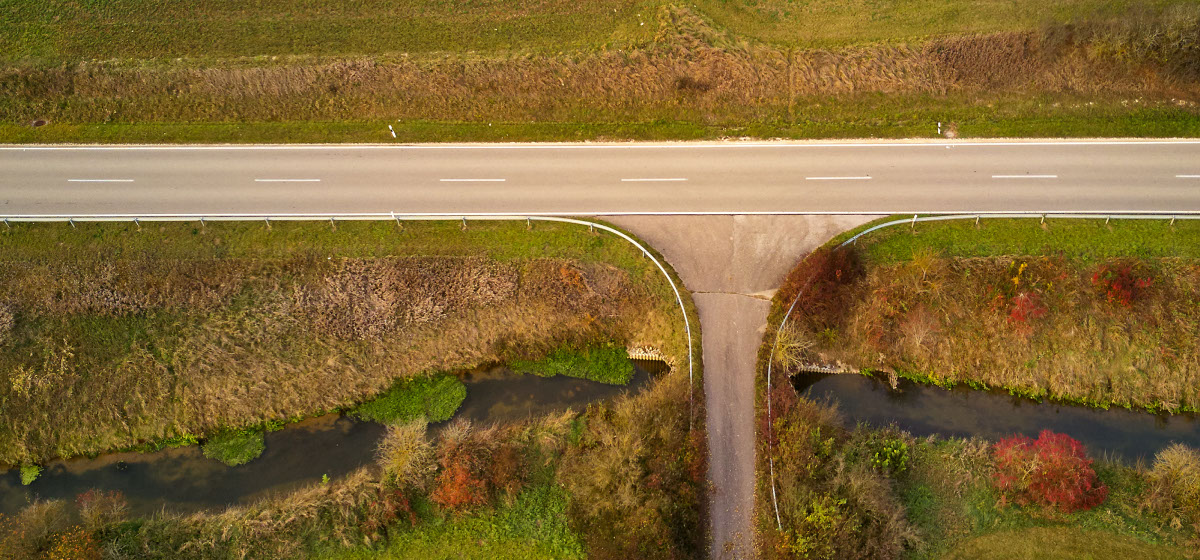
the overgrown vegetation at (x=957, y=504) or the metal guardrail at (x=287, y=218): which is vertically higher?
the metal guardrail at (x=287, y=218)

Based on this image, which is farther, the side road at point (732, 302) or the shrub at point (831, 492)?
the side road at point (732, 302)

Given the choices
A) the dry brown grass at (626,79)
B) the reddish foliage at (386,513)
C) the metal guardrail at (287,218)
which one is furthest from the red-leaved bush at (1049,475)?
the reddish foliage at (386,513)

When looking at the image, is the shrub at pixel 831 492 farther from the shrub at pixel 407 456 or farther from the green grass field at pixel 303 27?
the green grass field at pixel 303 27

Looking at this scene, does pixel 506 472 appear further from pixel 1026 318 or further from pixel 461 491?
pixel 1026 318

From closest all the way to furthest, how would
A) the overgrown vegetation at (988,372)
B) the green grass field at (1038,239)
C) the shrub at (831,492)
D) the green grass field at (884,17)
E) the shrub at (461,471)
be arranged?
the shrub at (831,492) → the overgrown vegetation at (988,372) → the shrub at (461,471) → the green grass field at (1038,239) → the green grass field at (884,17)

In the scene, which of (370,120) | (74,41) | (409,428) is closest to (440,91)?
(370,120)

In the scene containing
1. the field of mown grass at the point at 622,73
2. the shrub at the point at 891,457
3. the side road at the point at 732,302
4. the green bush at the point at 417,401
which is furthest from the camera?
the field of mown grass at the point at 622,73
